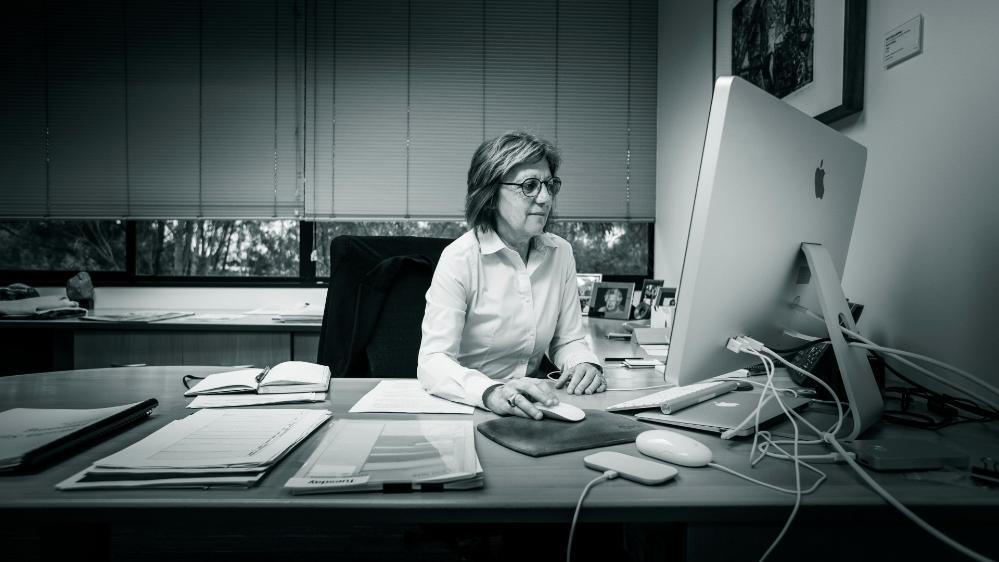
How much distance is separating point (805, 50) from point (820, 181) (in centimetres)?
102

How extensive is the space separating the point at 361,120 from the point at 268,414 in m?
2.51

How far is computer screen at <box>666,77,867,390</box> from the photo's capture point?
665mm

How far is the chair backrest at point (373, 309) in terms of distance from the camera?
158 cm

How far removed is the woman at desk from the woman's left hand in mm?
104

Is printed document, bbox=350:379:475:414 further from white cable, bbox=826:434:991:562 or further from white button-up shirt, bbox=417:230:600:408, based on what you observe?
white cable, bbox=826:434:991:562

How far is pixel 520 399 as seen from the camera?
905mm

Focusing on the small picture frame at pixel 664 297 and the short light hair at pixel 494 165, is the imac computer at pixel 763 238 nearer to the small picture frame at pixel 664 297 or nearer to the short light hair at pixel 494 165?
the short light hair at pixel 494 165

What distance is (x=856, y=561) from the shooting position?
648 mm

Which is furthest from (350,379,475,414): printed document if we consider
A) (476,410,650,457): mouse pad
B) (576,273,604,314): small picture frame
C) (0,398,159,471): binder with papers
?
(576,273,604,314): small picture frame

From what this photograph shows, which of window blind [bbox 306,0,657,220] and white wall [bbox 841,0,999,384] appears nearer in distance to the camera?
white wall [bbox 841,0,999,384]

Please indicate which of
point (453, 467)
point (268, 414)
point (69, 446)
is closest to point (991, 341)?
point (453, 467)

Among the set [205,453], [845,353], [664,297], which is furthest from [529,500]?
[664,297]

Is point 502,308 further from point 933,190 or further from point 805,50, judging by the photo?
point 805,50

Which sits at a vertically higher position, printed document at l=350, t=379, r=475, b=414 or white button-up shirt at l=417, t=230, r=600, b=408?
white button-up shirt at l=417, t=230, r=600, b=408
